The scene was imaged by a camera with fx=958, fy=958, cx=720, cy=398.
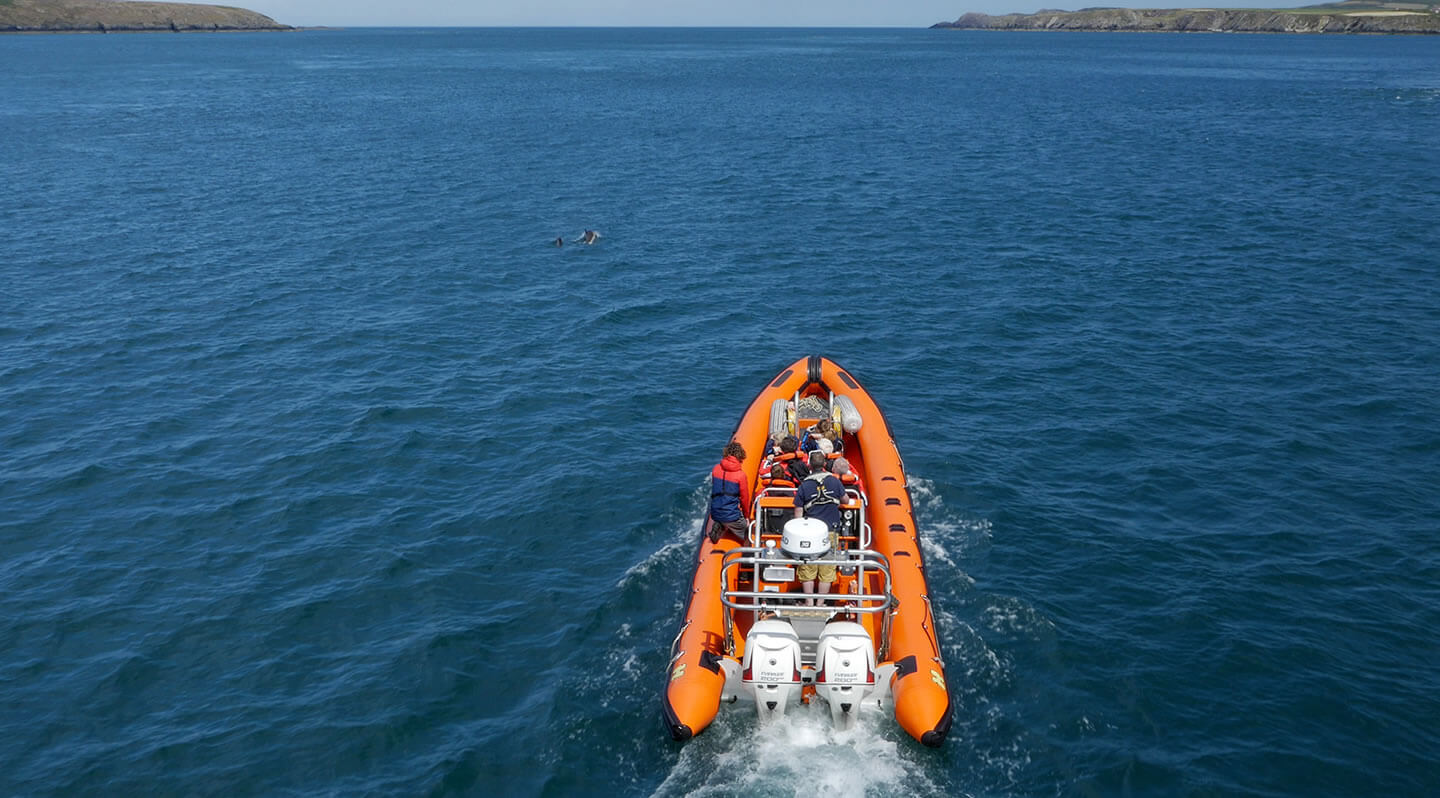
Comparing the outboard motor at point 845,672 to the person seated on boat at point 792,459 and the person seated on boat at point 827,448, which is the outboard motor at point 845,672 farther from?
the person seated on boat at point 827,448

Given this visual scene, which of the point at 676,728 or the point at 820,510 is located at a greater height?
the point at 820,510

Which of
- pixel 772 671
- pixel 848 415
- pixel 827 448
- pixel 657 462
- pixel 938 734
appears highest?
pixel 827 448

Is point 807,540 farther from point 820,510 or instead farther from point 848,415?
point 848,415

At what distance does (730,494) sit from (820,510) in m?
1.72

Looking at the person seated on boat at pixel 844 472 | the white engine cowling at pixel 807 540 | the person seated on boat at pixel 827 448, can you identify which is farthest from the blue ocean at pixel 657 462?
the person seated on boat at pixel 827 448

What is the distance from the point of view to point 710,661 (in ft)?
43.2

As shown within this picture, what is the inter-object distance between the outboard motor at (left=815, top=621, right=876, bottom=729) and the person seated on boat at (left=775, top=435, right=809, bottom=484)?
387 centimetres

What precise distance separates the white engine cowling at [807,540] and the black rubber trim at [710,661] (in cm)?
184

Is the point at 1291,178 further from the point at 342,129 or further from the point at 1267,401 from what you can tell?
the point at 342,129

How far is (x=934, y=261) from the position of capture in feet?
123

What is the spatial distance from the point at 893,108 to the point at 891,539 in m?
76.6

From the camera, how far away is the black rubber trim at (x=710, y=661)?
13086 mm

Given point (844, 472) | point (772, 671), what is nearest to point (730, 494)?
point (844, 472)

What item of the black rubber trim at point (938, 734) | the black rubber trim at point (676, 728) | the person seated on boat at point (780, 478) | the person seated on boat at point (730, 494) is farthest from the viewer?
the person seated on boat at point (780, 478)
